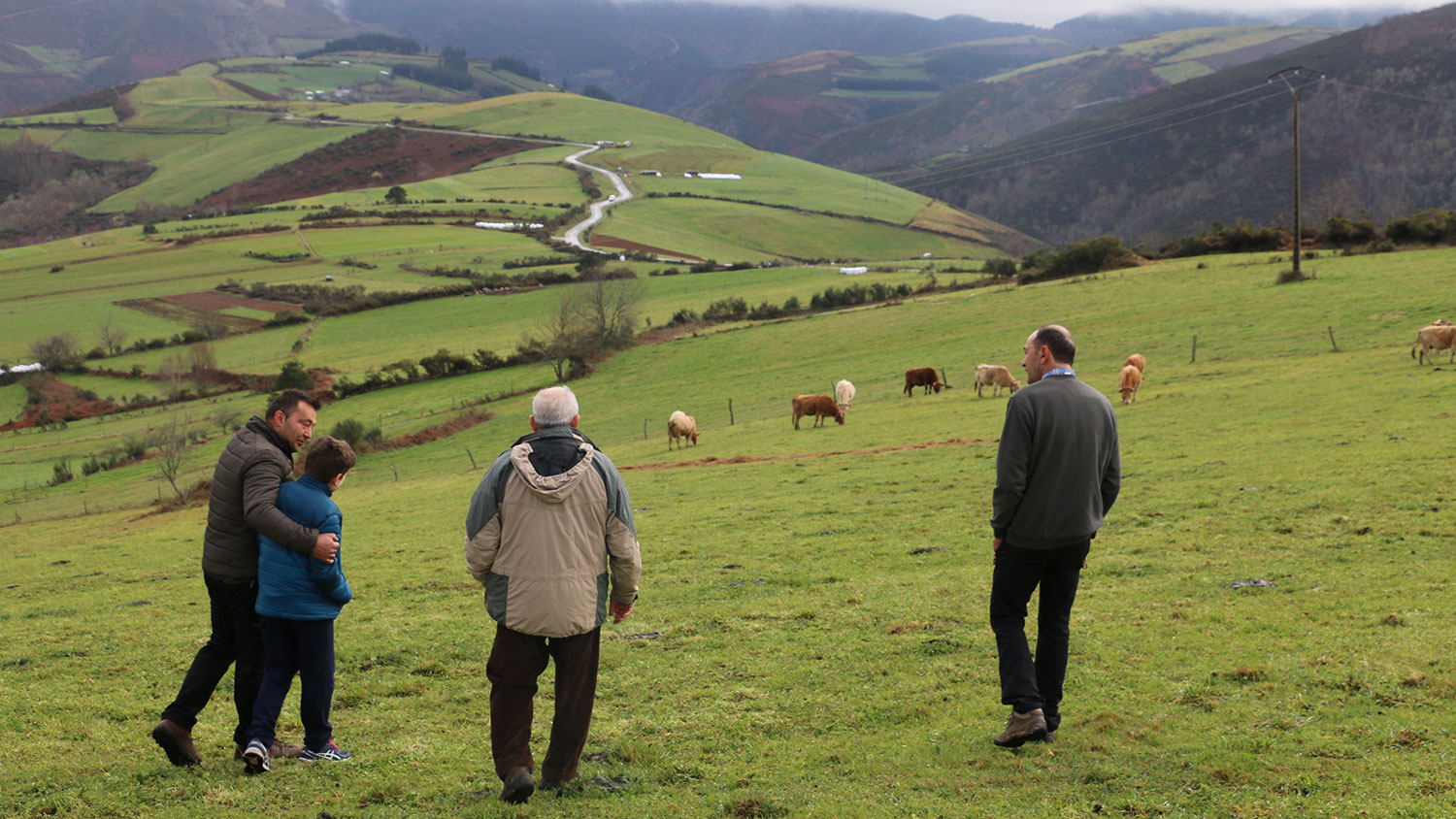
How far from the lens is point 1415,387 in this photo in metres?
26.7

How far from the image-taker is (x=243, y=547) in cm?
797

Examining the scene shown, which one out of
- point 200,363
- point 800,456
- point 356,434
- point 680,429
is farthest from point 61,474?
point 800,456

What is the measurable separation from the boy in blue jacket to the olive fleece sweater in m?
5.59

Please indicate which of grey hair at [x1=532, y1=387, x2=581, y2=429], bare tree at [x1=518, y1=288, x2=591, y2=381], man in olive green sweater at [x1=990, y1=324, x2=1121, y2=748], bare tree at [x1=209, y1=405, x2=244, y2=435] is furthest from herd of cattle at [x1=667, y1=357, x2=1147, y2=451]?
bare tree at [x1=209, y1=405, x2=244, y2=435]

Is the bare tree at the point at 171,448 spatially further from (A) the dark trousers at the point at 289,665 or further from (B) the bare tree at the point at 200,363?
(A) the dark trousers at the point at 289,665

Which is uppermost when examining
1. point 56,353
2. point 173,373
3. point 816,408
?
point 56,353

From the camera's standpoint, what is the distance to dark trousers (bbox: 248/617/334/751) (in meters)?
7.93

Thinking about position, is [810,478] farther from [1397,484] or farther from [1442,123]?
[1442,123]

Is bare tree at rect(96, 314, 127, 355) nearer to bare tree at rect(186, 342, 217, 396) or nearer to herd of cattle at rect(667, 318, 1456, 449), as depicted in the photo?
bare tree at rect(186, 342, 217, 396)

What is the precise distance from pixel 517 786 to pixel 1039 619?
448 cm

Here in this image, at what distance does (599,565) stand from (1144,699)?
5318 mm

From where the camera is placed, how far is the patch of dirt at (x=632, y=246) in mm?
122750

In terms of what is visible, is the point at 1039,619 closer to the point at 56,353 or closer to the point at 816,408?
the point at 816,408

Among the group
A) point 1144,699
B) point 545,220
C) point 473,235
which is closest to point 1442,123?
point 545,220
